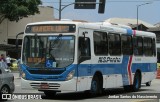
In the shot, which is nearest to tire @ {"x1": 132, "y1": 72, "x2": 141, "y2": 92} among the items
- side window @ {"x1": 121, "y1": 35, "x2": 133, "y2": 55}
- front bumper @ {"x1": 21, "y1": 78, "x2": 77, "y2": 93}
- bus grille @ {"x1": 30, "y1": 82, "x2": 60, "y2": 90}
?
side window @ {"x1": 121, "y1": 35, "x2": 133, "y2": 55}

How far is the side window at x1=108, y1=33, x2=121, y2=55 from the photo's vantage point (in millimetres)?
20352

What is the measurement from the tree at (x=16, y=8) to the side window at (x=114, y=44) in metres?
36.7

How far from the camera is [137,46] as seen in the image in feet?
75.8

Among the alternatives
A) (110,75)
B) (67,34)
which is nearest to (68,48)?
(67,34)

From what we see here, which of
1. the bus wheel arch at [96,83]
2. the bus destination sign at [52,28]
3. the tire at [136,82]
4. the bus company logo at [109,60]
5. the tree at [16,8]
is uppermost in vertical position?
the tree at [16,8]

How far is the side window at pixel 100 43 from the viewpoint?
19.1 metres

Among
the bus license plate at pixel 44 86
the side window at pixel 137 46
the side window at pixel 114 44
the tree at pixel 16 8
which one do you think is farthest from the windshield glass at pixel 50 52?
the tree at pixel 16 8

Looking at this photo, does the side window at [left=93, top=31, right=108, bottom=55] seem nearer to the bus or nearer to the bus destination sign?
the bus

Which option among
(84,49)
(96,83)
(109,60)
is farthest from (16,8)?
(84,49)

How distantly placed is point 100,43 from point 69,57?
7.40ft

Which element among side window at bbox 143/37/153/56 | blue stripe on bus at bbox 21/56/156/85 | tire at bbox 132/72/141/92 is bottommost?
tire at bbox 132/72/141/92

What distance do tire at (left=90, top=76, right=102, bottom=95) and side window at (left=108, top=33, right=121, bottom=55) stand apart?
1579 millimetres

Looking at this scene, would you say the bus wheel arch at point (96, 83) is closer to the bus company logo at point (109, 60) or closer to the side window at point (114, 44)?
the bus company logo at point (109, 60)

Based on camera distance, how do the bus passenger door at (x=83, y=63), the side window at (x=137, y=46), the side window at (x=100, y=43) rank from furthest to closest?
the side window at (x=137, y=46) < the side window at (x=100, y=43) < the bus passenger door at (x=83, y=63)
